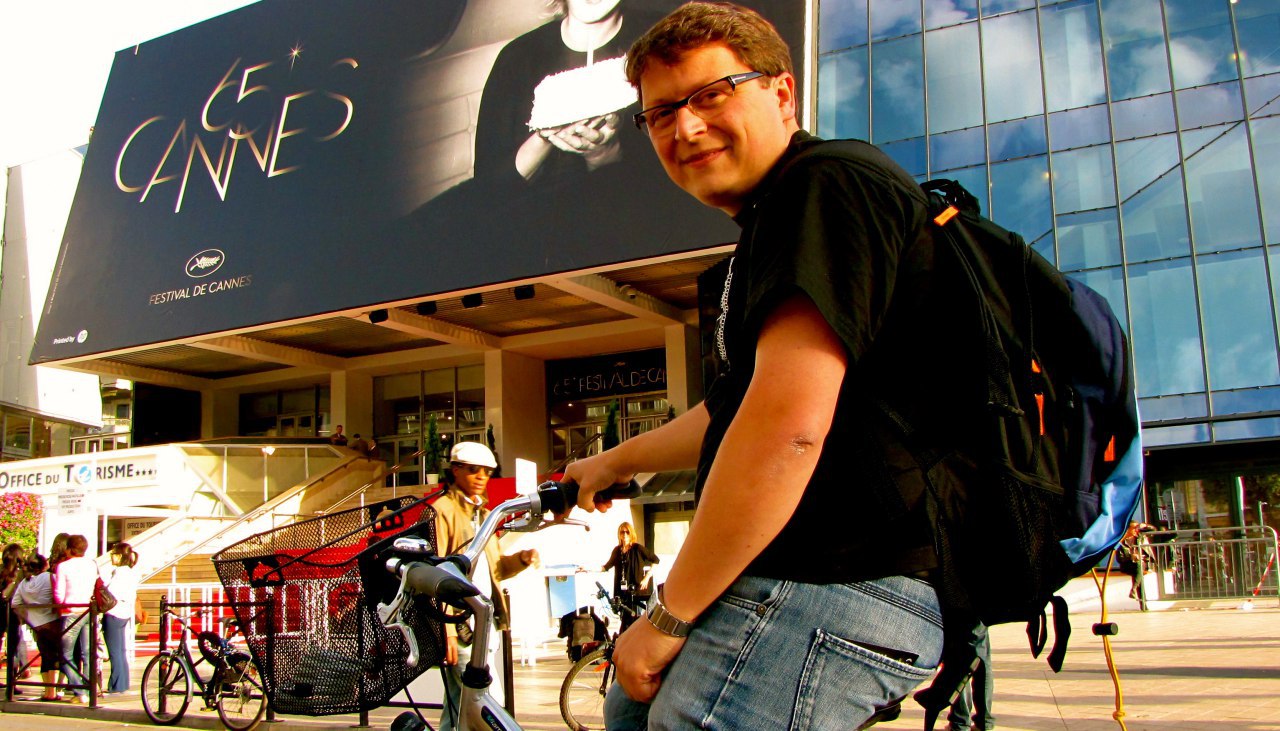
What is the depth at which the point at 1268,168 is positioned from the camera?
76.8 feet

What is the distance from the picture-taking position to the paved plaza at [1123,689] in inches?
273

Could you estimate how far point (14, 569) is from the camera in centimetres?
1296

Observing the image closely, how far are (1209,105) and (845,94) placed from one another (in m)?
8.86

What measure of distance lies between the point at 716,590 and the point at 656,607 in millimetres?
105

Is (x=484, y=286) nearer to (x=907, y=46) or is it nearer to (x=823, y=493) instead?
(x=907, y=46)

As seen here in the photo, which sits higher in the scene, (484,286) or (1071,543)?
(484,286)

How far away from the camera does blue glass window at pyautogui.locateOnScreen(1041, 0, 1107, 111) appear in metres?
→ 25.6

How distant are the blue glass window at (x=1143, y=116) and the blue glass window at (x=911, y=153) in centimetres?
453

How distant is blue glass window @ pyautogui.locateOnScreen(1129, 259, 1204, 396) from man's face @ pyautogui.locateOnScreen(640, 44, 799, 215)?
24.7 meters

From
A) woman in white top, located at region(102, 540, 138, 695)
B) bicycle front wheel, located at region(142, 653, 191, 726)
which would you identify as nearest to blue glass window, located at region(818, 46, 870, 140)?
woman in white top, located at region(102, 540, 138, 695)

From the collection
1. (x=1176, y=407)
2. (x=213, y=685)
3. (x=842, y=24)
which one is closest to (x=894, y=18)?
(x=842, y=24)

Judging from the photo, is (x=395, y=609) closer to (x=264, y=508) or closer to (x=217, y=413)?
(x=264, y=508)

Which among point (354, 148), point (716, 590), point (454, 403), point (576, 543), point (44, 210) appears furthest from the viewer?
point (44, 210)

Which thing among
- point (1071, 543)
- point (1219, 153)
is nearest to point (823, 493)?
point (1071, 543)
